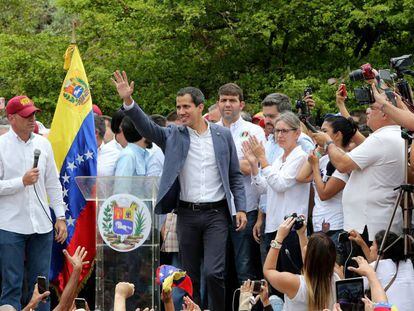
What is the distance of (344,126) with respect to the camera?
10578mm

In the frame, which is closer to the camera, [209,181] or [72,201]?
[209,181]

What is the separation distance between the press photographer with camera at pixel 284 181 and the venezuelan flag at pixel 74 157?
6.69 feet

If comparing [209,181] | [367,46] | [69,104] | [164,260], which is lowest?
[164,260]

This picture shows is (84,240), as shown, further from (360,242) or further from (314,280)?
(314,280)

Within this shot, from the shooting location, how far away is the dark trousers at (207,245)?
10438mm

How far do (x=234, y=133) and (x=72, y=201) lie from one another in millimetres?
1895

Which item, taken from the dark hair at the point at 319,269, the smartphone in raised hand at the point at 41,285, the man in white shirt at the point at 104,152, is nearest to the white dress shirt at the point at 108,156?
the man in white shirt at the point at 104,152

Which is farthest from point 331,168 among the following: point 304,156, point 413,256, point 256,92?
point 256,92

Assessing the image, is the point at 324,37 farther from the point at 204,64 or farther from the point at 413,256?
the point at 413,256

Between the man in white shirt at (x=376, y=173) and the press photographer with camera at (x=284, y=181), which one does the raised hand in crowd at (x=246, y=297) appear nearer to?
the man in white shirt at (x=376, y=173)

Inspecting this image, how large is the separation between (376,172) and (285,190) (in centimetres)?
137

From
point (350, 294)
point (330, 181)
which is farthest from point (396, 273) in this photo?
point (330, 181)

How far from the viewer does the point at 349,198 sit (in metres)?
9.62

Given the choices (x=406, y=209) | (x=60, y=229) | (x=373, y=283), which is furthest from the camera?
(x=60, y=229)
